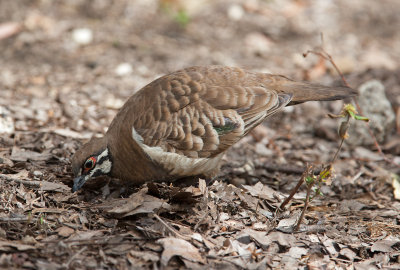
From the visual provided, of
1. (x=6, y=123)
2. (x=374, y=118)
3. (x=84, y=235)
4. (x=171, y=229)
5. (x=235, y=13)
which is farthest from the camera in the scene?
(x=235, y=13)

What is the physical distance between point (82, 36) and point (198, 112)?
426 centimetres

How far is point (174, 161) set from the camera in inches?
183

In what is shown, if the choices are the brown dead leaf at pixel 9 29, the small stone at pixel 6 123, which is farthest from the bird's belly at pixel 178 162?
the brown dead leaf at pixel 9 29

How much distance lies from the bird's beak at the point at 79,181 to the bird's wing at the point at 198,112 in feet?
2.10

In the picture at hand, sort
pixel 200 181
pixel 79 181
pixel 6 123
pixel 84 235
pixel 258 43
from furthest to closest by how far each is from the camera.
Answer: pixel 258 43
pixel 6 123
pixel 79 181
pixel 200 181
pixel 84 235

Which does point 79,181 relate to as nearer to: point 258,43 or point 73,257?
point 73,257

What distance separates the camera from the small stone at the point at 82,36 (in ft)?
26.6

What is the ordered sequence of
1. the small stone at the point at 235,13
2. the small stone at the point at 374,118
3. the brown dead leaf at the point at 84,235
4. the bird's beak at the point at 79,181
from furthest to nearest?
1. the small stone at the point at 235,13
2. the small stone at the point at 374,118
3. the bird's beak at the point at 79,181
4. the brown dead leaf at the point at 84,235

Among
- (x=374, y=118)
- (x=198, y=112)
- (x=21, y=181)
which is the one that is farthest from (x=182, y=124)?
(x=374, y=118)

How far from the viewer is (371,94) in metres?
6.26

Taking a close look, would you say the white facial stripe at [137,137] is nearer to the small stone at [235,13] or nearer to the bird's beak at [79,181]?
the bird's beak at [79,181]

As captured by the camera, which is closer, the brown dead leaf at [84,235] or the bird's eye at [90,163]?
the brown dead leaf at [84,235]

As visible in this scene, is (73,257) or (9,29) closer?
(73,257)

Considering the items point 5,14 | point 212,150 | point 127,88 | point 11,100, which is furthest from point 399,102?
point 5,14
